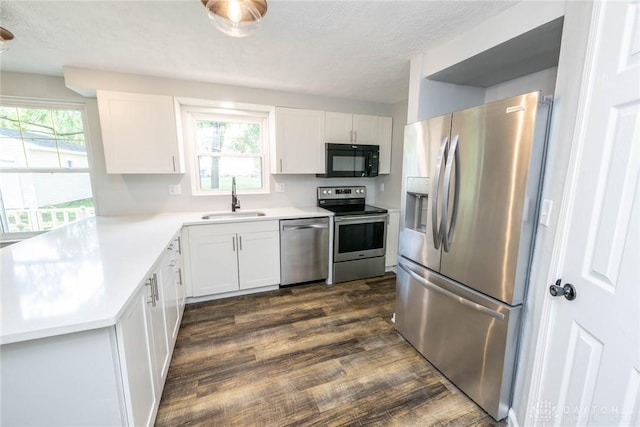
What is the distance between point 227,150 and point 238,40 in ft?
5.31

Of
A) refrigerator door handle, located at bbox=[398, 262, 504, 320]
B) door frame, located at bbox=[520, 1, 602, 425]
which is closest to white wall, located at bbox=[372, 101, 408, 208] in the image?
refrigerator door handle, located at bbox=[398, 262, 504, 320]

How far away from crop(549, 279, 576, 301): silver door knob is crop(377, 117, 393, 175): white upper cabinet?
2.73m

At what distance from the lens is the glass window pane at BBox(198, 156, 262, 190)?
3.28 m

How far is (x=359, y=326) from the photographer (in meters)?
2.42

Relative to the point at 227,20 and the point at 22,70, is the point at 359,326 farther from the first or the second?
the point at 22,70

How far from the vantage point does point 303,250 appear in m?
3.13

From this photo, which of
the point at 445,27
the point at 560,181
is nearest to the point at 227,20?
the point at 445,27

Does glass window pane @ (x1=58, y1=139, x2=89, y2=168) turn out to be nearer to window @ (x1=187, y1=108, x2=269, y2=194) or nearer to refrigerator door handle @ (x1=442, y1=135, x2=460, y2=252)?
window @ (x1=187, y1=108, x2=269, y2=194)

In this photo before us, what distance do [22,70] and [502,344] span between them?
4.57 m

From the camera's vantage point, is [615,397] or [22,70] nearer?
[615,397]

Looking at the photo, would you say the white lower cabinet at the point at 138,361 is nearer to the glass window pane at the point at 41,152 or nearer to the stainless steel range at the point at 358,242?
the stainless steel range at the point at 358,242

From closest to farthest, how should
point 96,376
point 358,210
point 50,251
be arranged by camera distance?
point 96,376
point 50,251
point 358,210

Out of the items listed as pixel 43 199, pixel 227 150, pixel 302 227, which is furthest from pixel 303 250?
pixel 43 199

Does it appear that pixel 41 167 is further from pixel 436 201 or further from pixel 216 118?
pixel 436 201
